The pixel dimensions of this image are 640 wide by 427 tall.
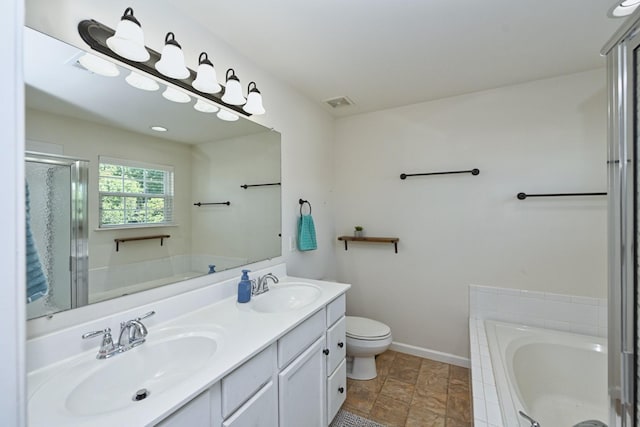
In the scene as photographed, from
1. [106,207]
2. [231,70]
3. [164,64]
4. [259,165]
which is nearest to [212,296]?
[106,207]

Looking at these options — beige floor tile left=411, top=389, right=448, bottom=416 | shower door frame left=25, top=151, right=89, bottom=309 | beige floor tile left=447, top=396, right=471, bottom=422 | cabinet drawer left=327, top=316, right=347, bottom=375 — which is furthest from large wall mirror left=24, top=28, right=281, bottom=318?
beige floor tile left=447, top=396, right=471, bottom=422

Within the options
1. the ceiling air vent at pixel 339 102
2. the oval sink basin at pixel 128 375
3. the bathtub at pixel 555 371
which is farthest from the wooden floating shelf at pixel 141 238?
the bathtub at pixel 555 371

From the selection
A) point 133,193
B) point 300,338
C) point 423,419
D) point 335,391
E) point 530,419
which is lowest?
point 423,419

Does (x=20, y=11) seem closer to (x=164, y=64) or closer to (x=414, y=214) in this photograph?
(x=164, y=64)

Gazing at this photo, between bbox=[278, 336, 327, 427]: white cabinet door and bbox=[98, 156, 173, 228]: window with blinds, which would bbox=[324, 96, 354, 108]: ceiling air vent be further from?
bbox=[278, 336, 327, 427]: white cabinet door

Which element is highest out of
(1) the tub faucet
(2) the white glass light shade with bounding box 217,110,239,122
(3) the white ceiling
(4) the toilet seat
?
(3) the white ceiling

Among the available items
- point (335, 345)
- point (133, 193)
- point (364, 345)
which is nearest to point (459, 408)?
point (364, 345)

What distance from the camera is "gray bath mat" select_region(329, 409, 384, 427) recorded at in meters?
1.72

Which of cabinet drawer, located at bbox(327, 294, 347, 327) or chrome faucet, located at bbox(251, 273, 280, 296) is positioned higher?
chrome faucet, located at bbox(251, 273, 280, 296)

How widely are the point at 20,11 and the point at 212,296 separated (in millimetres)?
1318

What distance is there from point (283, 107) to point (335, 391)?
2015mm

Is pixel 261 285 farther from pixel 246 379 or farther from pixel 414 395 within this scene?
pixel 414 395

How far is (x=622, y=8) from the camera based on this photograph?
4.30ft

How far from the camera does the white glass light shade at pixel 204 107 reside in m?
1.46
